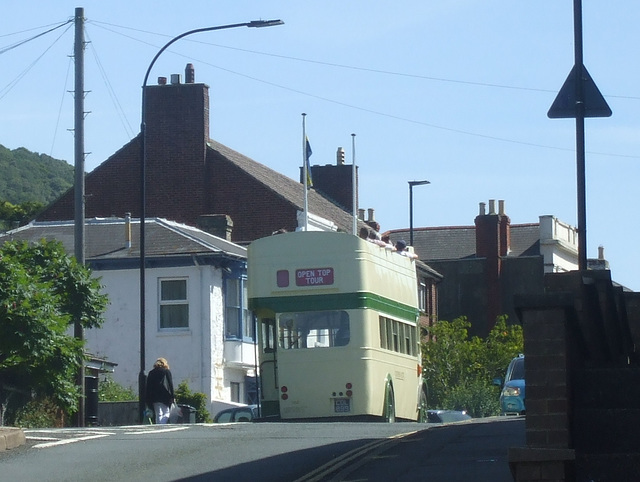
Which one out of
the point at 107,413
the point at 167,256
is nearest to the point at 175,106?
the point at 167,256

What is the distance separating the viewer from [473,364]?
188 feet

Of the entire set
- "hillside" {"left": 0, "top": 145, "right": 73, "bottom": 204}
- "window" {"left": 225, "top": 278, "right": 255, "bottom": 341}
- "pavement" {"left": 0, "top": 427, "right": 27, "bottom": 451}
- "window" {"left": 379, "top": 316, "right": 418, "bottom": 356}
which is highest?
"hillside" {"left": 0, "top": 145, "right": 73, "bottom": 204}

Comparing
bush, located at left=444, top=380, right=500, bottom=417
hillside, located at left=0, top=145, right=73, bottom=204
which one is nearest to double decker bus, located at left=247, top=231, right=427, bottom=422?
bush, located at left=444, top=380, right=500, bottom=417

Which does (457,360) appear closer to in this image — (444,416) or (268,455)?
(444,416)

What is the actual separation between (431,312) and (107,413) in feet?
107

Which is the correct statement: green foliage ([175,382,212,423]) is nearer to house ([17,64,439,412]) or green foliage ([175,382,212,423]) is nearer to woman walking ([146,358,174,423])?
house ([17,64,439,412])

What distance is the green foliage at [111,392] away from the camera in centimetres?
3762

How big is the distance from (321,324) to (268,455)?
1176cm

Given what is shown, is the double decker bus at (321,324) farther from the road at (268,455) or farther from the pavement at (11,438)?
the pavement at (11,438)

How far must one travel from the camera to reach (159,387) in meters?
26.3

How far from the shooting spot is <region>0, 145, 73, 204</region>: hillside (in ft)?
364

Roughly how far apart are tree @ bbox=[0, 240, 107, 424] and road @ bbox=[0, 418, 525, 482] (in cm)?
618

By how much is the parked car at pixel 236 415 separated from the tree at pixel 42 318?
5404 mm

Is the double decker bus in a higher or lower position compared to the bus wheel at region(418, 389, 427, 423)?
higher
